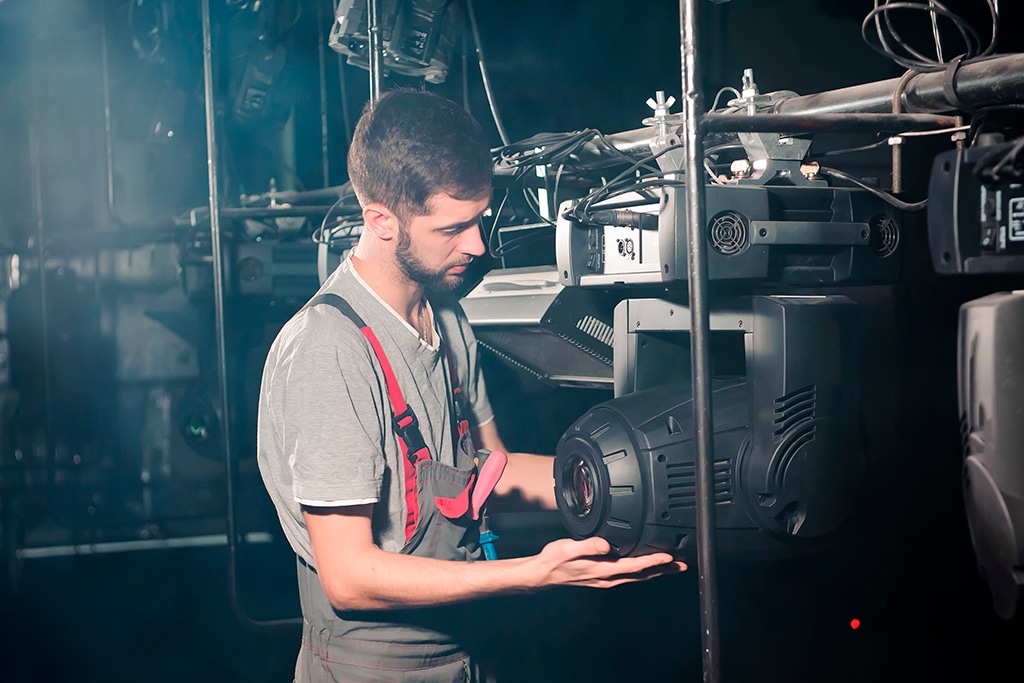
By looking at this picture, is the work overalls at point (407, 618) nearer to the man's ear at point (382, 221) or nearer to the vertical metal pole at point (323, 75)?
the man's ear at point (382, 221)

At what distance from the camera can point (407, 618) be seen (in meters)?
1.51

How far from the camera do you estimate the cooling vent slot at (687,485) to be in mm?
1235

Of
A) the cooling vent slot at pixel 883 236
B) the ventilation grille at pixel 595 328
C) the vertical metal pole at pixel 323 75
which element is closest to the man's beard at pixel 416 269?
the ventilation grille at pixel 595 328

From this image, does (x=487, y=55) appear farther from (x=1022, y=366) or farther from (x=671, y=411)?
(x=1022, y=366)

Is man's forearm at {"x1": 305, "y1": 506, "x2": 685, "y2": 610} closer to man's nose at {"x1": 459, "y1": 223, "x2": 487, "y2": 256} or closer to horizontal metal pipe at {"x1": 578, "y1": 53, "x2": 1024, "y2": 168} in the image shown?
man's nose at {"x1": 459, "y1": 223, "x2": 487, "y2": 256}

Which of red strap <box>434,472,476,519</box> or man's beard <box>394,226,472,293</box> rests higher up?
man's beard <box>394,226,472,293</box>

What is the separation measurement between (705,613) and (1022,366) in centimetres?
44

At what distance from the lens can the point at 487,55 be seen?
8.05ft

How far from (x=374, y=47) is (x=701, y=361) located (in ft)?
4.00

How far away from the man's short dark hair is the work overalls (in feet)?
0.76

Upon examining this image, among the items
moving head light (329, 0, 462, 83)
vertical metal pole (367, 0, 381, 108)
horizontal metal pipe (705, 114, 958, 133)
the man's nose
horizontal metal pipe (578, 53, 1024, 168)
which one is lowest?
the man's nose

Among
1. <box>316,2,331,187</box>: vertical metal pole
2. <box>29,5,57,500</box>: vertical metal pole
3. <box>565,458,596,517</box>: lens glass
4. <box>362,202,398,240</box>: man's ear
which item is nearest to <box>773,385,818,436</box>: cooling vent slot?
<box>565,458,596,517</box>: lens glass

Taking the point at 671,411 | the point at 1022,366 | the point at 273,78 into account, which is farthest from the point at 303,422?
the point at 273,78

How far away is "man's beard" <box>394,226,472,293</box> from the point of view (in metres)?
1.58
